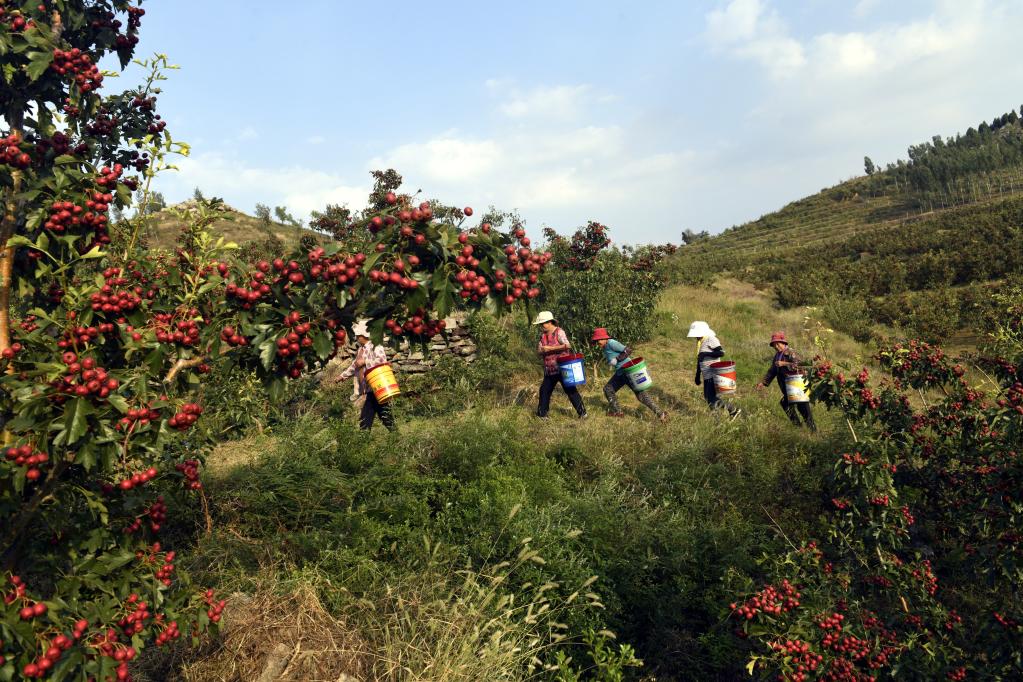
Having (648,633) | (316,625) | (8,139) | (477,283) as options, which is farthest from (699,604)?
(8,139)

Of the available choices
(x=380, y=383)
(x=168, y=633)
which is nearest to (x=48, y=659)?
(x=168, y=633)

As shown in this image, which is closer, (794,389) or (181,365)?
(181,365)

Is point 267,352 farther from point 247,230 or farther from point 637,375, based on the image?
point 247,230

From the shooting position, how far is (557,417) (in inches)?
377

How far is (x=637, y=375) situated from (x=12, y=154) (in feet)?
26.1

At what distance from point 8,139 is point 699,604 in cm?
563

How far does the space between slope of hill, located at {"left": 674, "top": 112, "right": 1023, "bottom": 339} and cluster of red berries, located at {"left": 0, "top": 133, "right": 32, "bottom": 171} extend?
59.7 feet

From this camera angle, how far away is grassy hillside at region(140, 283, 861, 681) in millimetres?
3738

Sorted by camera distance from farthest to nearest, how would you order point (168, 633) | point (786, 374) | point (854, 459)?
1. point (786, 374)
2. point (854, 459)
3. point (168, 633)

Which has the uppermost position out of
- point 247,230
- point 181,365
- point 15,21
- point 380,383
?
point 247,230

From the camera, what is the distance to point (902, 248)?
27.4m

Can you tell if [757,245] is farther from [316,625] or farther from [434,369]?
[316,625]

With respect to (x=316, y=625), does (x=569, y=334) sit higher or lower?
higher

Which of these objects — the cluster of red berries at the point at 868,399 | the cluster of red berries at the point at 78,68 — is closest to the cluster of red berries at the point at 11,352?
the cluster of red berries at the point at 78,68
